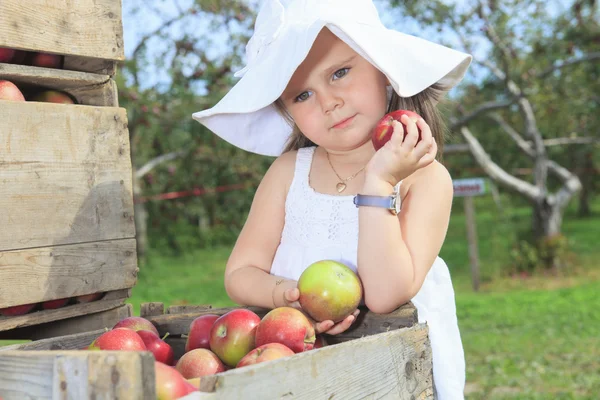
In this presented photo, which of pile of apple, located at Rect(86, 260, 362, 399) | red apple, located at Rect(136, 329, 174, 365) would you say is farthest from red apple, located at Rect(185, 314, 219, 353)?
red apple, located at Rect(136, 329, 174, 365)

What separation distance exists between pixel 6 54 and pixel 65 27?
0.21 m

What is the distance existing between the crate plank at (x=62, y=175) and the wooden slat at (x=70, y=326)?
0.27 meters

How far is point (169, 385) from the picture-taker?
136 centimetres

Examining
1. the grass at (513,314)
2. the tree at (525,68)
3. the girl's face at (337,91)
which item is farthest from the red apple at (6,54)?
the tree at (525,68)

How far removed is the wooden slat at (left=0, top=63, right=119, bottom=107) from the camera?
220 cm

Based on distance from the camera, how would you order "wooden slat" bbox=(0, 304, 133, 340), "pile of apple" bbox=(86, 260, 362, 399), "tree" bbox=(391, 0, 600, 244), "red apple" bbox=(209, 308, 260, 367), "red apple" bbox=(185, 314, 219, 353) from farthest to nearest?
"tree" bbox=(391, 0, 600, 244) < "wooden slat" bbox=(0, 304, 133, 340) < "red apple" bbox=(185, 314, 219, 353) < "red apple" bbox=(209, 308, 260, 367) < "pile of apple" bbox=(86, 260, 362, 399)

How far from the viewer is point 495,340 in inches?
250

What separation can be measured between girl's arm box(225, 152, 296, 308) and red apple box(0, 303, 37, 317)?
60 centimetres

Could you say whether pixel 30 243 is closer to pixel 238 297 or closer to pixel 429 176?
pixel 238 297

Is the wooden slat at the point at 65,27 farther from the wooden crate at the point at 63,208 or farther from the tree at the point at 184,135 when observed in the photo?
the tree at the point at 184,135

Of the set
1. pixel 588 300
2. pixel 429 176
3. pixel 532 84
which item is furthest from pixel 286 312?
pixel 532 84

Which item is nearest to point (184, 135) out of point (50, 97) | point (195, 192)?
point (195, 192)

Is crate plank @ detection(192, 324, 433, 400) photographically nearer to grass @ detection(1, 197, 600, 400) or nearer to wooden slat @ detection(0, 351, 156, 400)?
wooden slat @ detection(0, 351, 156, 400)

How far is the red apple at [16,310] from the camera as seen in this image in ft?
7.13
